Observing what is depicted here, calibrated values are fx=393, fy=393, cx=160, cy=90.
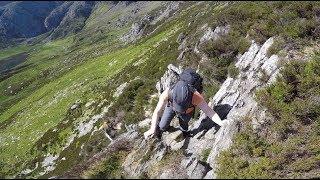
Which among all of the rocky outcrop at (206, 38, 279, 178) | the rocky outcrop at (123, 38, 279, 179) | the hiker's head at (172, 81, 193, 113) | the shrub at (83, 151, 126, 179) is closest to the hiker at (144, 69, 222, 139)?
the hiker's head at (172, 81, 193, 113)

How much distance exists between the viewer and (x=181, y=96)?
12703 millimetres

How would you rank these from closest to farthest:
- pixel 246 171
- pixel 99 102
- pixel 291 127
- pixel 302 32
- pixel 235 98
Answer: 1. pixel 246 171
2. pixel 291 127
3. pixel 235 98
4. pixel 302 32
5. pixel 99 102

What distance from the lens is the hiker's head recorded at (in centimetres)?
1266

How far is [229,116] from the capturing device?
15.2 metres

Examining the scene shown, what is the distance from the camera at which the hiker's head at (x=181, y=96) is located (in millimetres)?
12656

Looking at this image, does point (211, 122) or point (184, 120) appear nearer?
point (184, 120)

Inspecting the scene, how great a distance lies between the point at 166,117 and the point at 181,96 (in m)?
1.33

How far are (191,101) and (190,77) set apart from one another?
802 millimetres

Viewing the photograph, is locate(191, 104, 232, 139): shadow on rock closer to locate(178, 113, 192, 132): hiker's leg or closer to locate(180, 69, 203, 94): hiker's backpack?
locate(178, 113, 192, 132): hiker's leg

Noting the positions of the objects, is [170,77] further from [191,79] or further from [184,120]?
[191,79]

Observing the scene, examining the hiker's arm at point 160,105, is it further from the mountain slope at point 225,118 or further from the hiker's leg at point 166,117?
the mountain slope at point 225,118

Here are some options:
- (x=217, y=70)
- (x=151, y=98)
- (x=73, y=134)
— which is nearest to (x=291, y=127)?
(x=217, y=70)

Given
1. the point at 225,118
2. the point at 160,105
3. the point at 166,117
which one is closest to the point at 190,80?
the point at 160,105

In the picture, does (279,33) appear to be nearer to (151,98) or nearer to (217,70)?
(217,70)
